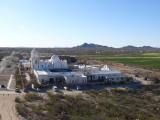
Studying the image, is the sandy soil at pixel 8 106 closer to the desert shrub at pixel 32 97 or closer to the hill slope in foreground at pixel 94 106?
the hill slope in foreground at pixel 94 106

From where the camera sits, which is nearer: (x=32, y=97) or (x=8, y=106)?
(x=8, y=106)

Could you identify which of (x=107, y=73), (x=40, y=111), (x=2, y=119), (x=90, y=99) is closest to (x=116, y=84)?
(x=107, y=73)

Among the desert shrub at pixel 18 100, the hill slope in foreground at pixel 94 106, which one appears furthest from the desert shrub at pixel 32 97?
the desert shrub at pixel 18 100

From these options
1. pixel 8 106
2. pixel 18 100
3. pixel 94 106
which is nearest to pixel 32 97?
pixel 18 100

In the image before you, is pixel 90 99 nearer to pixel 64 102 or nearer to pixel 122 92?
pixel 64 102

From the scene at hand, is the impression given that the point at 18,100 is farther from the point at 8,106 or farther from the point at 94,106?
the point at 94,106

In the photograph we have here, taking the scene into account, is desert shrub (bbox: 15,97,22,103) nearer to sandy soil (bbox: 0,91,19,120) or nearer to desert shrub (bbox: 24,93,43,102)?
sandy soil (bbox: 0,91,19,120)
